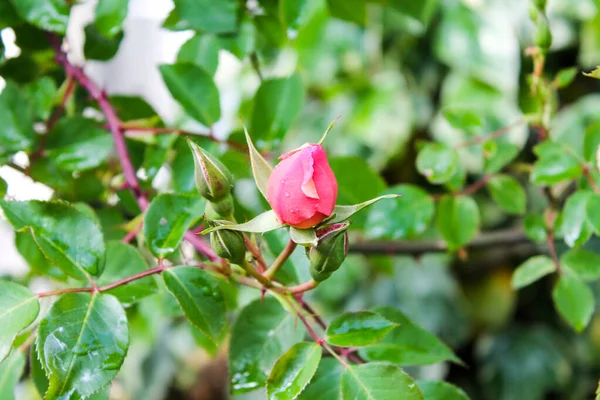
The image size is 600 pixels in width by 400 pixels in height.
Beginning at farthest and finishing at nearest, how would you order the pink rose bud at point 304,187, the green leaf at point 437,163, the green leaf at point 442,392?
1. the green leaf at point 437,163
2. the green leaf at point 442,392
3. the pink rose bud at point 304,187

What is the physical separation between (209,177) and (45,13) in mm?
236

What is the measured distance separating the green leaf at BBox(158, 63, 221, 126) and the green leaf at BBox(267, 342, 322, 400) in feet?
0.70

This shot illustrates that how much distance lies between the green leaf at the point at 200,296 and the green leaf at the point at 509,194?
0.29 m

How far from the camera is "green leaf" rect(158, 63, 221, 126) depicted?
0.43m

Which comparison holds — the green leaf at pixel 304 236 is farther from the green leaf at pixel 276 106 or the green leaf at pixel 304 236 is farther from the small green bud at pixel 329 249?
the green leaf at pixel 276 106

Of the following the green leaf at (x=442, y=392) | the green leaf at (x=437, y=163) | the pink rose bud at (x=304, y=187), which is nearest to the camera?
the pink rose bud at (x=304, y=187)

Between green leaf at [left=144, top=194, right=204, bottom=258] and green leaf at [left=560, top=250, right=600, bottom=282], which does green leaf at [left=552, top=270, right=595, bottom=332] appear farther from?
green leaf at [left=144, top=194, right=204, bottom=258]

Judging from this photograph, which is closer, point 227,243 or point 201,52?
point 227,243

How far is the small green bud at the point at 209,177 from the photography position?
0.89 ft

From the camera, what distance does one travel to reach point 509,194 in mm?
500

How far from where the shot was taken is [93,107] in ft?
1.72

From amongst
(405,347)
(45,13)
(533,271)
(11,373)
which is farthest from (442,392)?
(45,13)

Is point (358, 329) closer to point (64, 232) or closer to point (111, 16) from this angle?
point (64, 232)

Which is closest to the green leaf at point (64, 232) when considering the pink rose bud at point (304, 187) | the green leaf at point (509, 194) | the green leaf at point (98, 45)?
the pink rose bud at point (304, 187)
